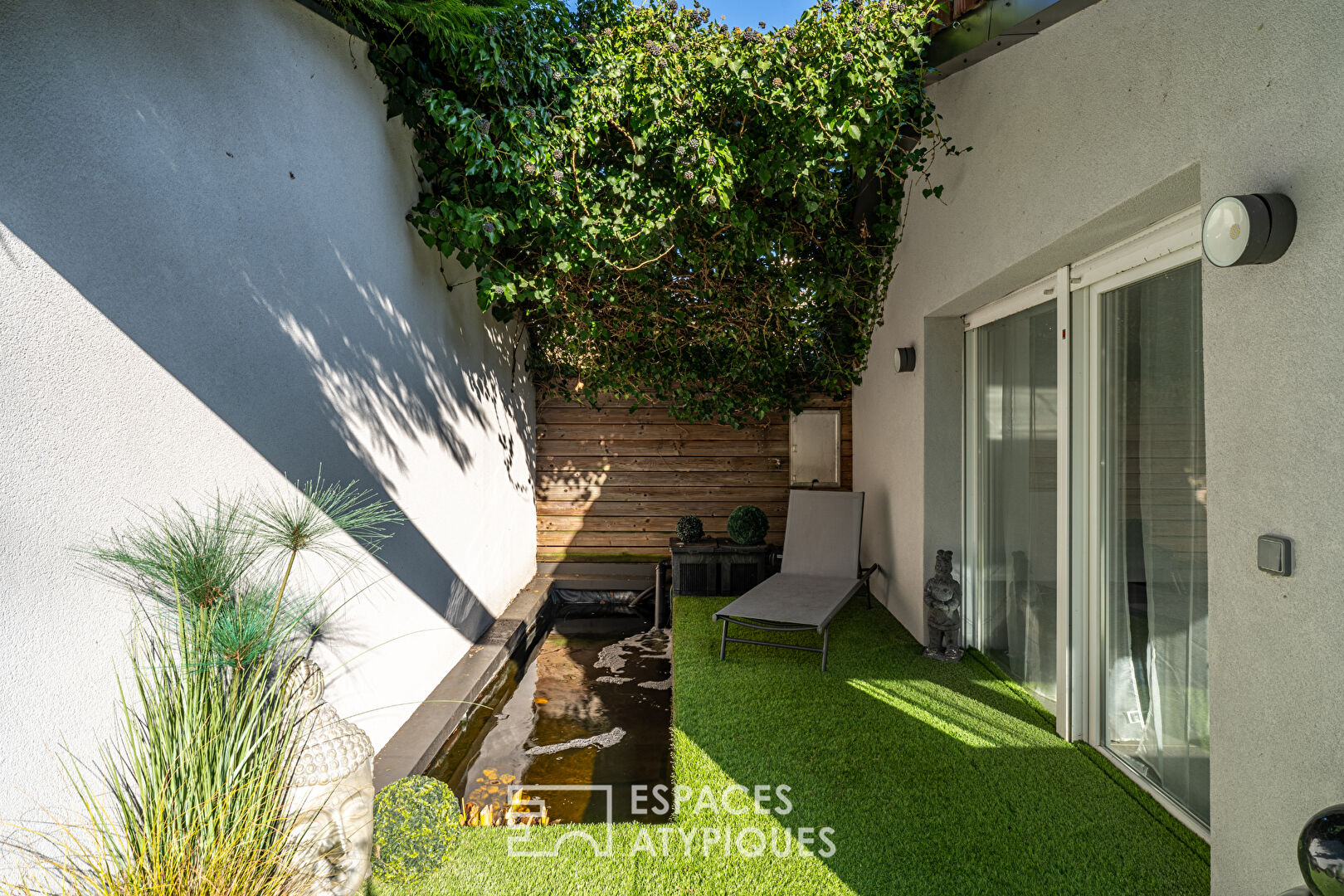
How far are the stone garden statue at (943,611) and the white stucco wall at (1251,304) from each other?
2242 mm

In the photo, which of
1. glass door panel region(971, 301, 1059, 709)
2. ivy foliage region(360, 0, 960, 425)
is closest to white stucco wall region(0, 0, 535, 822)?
ivy foliage region(360, 0, 960, 425)

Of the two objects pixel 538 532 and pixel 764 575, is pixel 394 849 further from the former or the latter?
pixel 538 532

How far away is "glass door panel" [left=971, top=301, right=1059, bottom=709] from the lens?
3691 millimetres

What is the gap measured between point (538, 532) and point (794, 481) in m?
2.80

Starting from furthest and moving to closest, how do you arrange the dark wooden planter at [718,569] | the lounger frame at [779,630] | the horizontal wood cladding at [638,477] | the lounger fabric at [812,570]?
the horizontal wood cladding at [638,477], the dark wooden planter at [718,569], the lounger fabric at [812,570], the lounger frame at [779,630]

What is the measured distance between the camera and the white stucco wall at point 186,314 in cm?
173

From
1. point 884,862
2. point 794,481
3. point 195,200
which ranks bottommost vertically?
point 884,862

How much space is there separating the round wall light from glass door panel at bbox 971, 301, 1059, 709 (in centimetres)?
163

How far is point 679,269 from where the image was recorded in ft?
18.7

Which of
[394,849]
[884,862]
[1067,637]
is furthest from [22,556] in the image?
[1067,637]

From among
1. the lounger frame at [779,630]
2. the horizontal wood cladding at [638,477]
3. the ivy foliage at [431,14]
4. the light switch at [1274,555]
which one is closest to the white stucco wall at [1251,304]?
the light switch at [1274,555]

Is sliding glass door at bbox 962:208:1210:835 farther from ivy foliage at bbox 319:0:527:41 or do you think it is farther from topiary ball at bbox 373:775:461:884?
ivy foliage at bbox 319:0:527:41

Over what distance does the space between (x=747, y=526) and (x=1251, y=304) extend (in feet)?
16.0

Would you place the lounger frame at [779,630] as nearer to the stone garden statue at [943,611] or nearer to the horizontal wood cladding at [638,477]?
the stone garden statue at [943,611]
